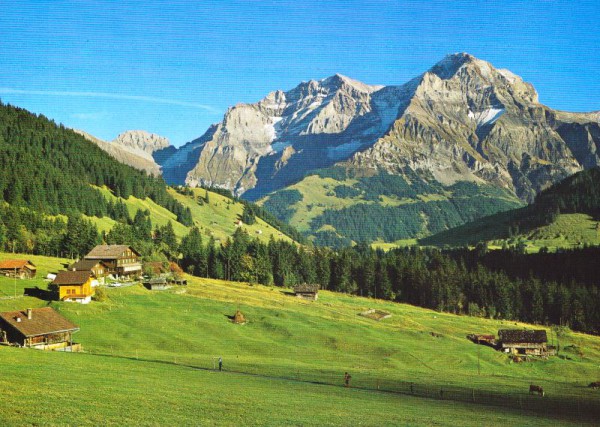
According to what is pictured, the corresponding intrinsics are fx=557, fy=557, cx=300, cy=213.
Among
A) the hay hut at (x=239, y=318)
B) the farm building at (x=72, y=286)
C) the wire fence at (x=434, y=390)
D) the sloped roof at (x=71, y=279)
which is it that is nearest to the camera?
the wire fence at (x=434, y=390)

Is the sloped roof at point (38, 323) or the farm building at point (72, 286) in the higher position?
the farm building at point (72, 286)

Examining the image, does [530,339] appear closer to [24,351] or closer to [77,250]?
[24,351]

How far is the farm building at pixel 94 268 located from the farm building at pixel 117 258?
2872mm

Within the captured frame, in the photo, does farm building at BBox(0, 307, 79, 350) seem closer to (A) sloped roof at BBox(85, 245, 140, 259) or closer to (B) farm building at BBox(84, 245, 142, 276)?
(B) farm building at BBox(84, 245, 142, 276)

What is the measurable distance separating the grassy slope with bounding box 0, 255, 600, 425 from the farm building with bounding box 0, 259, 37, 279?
32.1 feet

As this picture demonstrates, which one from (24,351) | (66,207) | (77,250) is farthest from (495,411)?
(66,207)

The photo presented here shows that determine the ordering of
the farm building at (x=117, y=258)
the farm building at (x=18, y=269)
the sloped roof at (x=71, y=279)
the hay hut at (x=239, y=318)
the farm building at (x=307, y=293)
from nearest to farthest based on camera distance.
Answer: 1. the sloped roof at (x=71, y=279)
2. the hay hut at (x=239, y=318)
3. the farm building at (x=18, y=269)
4. the farm building at (x=117, y=258)
5. the farm building at (x=307, y=293)

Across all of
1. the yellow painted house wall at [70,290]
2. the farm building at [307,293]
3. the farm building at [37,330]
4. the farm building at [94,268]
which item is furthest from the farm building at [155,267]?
the farm building at [37,330]

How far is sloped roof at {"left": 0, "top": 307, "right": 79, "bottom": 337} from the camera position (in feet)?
249

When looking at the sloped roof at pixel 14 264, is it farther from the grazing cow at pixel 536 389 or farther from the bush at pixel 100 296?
the grazing cow at pixel 536 389

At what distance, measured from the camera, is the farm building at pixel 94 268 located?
124731 mm

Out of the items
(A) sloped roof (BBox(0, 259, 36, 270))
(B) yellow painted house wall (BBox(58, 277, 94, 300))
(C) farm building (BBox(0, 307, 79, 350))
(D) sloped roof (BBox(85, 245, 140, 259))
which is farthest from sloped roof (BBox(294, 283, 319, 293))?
(C) farm building (BBox(0, 307, 79, 350))

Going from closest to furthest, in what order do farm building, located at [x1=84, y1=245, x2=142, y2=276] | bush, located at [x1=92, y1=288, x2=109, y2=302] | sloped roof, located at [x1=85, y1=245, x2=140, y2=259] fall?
→ bush, located at [x1=92, y1=288, x2=109, y2=302], farm building, located at [x1=84, y1=245, x2=142, y2=276], sloped roof, located at [x1=85, y1=245, x2=140, y2=259]

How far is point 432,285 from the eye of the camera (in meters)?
196
